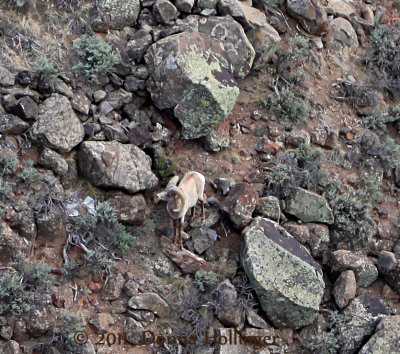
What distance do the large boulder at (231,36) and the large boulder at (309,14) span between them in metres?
2.17

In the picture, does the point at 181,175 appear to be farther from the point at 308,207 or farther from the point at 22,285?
the point at 22,285

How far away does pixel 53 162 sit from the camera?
10.3m

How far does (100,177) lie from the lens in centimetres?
1049

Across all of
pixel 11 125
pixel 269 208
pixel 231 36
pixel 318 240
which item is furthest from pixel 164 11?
pixel 318 240

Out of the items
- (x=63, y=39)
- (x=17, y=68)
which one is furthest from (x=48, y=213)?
(x=63, y=39)

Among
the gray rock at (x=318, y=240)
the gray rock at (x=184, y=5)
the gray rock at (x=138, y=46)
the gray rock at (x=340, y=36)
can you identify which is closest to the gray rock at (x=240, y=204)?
the gray rock at (x=318, y=240)

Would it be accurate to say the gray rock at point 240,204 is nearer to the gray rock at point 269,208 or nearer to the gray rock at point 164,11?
the gray rock at point 269,208

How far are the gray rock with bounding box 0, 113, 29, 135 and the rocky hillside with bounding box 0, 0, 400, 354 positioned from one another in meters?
0.02

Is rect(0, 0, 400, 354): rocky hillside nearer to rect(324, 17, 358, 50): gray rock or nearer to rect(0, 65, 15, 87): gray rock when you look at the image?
rect(0, 65, 15, 87): gray rock

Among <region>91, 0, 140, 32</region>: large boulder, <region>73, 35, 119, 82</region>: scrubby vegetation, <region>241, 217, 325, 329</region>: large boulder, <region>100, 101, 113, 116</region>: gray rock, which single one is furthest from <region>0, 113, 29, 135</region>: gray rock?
<region>241, 217, 325, 329</region>: large boulder

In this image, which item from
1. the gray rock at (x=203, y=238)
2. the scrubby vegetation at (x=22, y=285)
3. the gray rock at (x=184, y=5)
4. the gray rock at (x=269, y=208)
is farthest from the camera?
the gray rock at (x=184, y=5)

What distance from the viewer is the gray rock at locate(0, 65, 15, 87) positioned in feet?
35.1

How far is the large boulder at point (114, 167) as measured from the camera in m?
10.5

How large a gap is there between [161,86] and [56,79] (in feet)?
6.37
